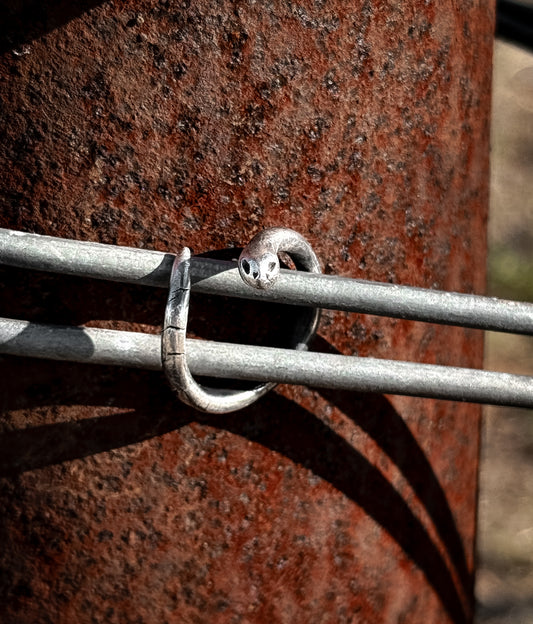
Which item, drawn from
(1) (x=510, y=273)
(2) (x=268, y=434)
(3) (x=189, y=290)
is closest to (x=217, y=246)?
(3) (x=189, y=290)

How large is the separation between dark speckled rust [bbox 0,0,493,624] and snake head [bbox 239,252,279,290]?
109 mm

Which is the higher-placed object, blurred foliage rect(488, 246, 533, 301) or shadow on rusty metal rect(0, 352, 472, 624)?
blurred foliage rect(488, 246, 533, 301)

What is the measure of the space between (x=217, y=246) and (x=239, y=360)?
0.13 meters

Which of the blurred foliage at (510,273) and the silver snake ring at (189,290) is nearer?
the silver snake ring at (189,290)

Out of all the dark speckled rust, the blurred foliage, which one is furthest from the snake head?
the blurred foliage

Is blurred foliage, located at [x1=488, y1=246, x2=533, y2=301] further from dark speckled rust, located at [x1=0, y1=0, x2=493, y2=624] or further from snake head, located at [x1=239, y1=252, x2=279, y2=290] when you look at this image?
snake head, located at [x1=239, y1=252, x2=279, y2=290]

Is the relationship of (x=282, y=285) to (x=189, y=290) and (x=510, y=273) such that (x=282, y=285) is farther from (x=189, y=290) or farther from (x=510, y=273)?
(x=510, y=273)

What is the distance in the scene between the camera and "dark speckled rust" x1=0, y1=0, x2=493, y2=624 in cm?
79

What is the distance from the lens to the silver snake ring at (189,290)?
72 centimetres

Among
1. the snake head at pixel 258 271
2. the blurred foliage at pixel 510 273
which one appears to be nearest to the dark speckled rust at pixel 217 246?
the snake head at pixel 258 271

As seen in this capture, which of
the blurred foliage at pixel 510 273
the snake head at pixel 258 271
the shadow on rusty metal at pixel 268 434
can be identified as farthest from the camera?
the blurred foliage at pixel 510 273

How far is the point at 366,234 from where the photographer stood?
88cm

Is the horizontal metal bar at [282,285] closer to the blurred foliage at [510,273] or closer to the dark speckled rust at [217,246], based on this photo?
the dark speckled rust at [217,246]

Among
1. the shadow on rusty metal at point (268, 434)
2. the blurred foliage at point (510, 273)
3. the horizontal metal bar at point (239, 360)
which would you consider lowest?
the shadow on rusty metal at point (268, 434)
